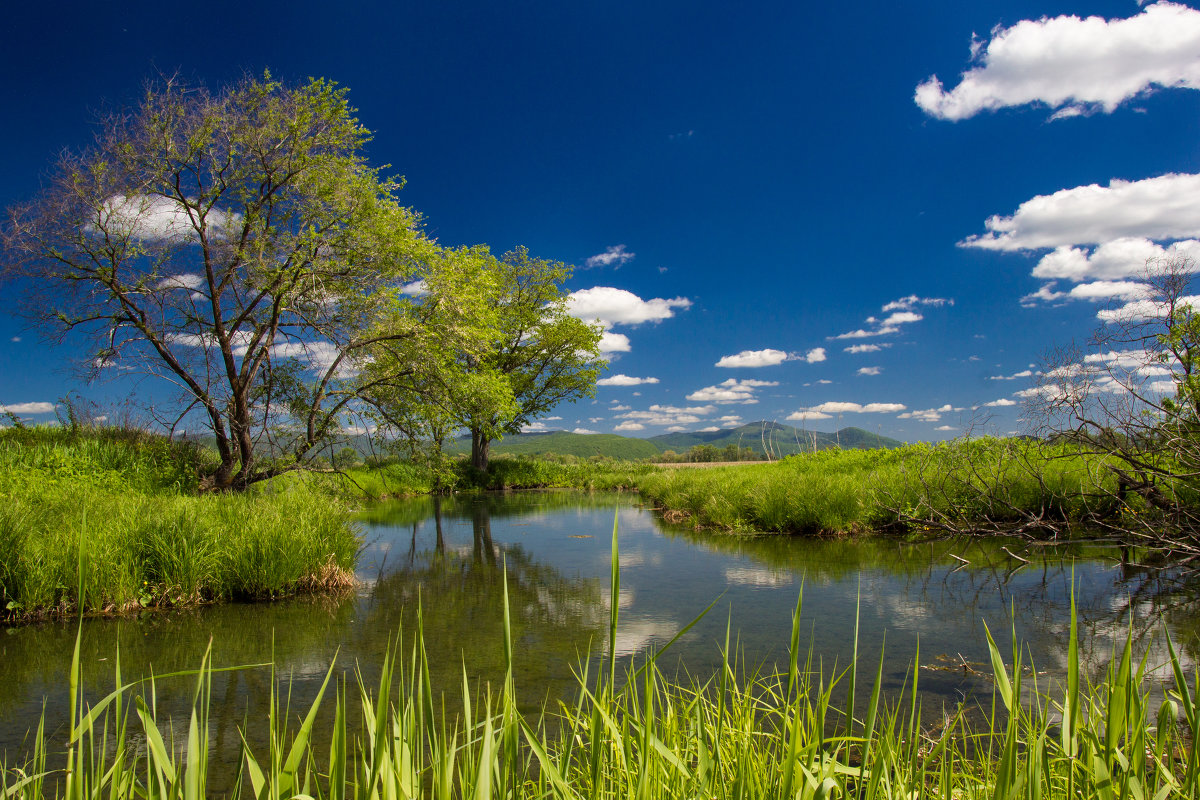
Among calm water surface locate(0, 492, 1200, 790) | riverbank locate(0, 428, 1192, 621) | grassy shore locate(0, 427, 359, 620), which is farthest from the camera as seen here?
riverbank locate(0, 428, 1192, 621)

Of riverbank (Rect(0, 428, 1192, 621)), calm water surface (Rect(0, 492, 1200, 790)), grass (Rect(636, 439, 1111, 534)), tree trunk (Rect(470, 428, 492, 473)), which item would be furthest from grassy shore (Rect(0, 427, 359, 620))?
tree trunk (Rect(470, 428, 492, 473))

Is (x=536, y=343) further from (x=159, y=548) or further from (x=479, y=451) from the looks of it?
(x=159, y=548)

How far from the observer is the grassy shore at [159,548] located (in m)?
6.72

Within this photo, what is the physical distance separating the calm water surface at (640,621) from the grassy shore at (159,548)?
0.31 metres

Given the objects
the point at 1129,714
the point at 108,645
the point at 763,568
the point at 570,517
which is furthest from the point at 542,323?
the point at 1129,714

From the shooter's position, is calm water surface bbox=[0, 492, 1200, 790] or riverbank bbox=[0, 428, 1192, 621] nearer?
calm water surface bbox=[0, 492, 1200, 790]

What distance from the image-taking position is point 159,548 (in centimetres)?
743

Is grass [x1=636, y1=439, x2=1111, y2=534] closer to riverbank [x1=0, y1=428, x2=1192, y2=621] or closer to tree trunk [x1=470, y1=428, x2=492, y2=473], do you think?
riverbank [x1=0, y1=428, x2=1192, y2=621]

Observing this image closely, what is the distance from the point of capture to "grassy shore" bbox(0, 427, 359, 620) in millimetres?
6723

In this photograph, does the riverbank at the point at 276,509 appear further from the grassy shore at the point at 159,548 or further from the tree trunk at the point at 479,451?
the tree trunk at the point at 479,451

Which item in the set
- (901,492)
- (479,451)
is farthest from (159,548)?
(479,451)

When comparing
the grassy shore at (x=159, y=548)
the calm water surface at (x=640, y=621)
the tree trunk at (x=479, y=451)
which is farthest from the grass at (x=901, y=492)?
the tree trunk at (x=479, y=451)

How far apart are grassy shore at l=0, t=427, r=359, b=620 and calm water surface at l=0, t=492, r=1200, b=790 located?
12.2 inches

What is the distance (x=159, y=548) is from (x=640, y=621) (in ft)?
18.8
